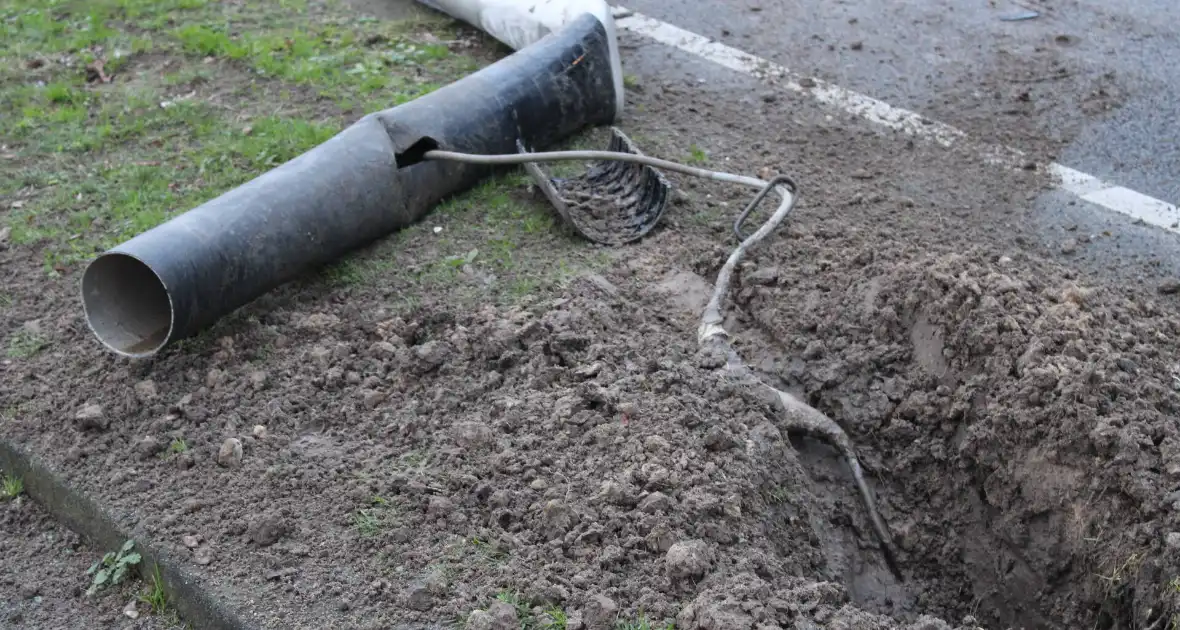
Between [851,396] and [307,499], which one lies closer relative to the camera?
[307,499]

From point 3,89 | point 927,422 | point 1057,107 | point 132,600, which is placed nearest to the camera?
point 132,600

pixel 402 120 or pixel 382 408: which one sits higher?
pixel 402 120

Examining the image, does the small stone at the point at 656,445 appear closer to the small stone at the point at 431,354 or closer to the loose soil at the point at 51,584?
the small stone at the point at 431,354

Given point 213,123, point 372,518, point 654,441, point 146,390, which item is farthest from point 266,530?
point 213,123

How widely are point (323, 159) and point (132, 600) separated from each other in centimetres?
174

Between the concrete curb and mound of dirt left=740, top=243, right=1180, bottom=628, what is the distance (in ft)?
5.81

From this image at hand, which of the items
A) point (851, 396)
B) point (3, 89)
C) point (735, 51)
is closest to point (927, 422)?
point (851, 396)

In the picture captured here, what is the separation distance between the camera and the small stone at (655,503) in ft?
9.23

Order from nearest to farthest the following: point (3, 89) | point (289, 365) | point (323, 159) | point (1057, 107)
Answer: point (289, 365) < point (323, 159) < point (1057, 107) < point (3, 89)

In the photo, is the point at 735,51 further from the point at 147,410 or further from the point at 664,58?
the point at 147,410

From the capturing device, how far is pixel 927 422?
3293mm

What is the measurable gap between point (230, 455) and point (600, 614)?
130 centimetres

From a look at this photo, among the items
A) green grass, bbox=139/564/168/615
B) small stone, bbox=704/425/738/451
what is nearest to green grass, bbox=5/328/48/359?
green grass, bbox=139/564/168/615

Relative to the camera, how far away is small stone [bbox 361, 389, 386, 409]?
133 inches
